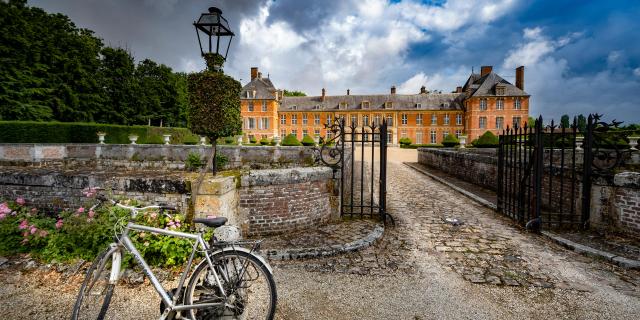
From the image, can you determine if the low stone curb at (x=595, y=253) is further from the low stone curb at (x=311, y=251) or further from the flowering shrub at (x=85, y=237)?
the flowering shrub at (x=85, y=237)

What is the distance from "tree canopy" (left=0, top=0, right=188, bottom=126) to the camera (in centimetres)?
2330

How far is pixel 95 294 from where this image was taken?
332 centimetres

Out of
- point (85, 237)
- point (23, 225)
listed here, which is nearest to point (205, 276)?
point (85, 237)

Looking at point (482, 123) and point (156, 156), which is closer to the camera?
point (156, 156)

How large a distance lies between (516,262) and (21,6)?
3782 centimetres

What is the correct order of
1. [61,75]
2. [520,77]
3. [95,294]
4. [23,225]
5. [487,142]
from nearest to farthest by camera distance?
[95,294]
[23,225]
[487,142]
[61,75]
[520,77]

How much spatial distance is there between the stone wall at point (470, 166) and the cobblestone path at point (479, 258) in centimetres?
372

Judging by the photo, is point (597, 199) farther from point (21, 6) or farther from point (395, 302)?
point (21, 6)

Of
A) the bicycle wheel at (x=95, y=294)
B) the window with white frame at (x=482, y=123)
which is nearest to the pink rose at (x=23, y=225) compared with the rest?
the bicycle wheel at (x=95, y=294)

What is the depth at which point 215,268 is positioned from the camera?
2.54 m

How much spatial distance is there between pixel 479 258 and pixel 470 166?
312 inches

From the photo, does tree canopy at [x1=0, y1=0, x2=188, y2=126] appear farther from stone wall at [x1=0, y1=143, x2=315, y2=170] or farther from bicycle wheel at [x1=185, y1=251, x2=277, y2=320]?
bicycle wheel at [x1=185, y1=251, x2=277, y2=320]

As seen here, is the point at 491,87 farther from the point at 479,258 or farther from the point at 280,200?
the point at 280,200

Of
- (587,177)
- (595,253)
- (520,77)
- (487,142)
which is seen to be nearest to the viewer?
(595,253)
